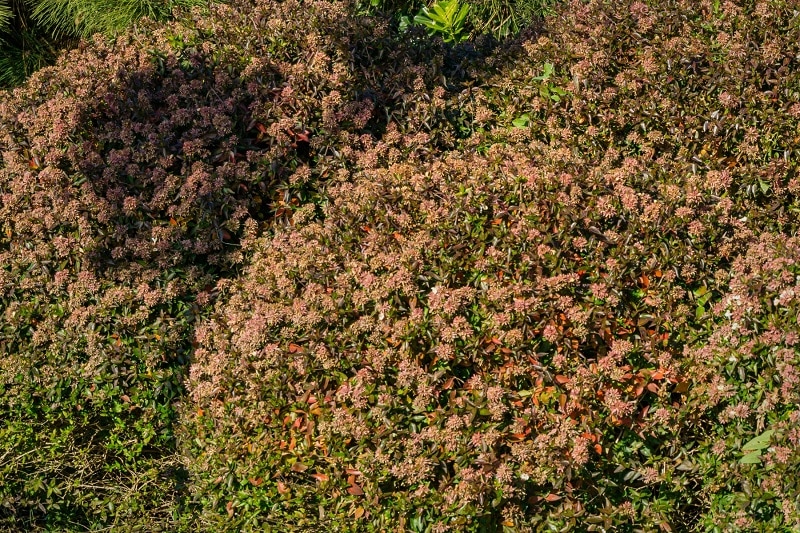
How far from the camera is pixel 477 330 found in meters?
2.87

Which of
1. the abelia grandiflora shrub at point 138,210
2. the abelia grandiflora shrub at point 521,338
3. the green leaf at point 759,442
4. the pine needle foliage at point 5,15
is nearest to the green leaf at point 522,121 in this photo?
the abelia grandiflora shrub at point 521,338

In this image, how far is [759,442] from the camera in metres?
2.66

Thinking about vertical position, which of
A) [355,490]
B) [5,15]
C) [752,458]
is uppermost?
[5,15]

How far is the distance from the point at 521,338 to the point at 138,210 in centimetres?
171

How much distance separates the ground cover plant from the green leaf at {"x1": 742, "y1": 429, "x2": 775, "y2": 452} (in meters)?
0.02

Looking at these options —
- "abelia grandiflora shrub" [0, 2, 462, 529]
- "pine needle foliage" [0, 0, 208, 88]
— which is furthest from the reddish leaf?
"pine needle foliage" [0, 0, 208, 88]

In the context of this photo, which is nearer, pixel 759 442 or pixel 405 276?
pixel 759 442

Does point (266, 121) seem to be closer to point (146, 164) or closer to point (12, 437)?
point (146, 164)

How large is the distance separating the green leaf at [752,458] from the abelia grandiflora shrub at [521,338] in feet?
0.08

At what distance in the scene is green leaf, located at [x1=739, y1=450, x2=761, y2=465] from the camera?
8.71 ft

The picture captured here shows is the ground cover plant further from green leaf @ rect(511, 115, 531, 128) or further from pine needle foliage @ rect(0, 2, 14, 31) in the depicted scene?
pine needle foliage @ rect(0, 2, 14, 31)

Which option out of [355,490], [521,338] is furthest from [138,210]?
[521,338]

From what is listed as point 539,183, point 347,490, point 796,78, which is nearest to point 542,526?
point 347,490

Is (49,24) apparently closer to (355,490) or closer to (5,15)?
(5,15)
